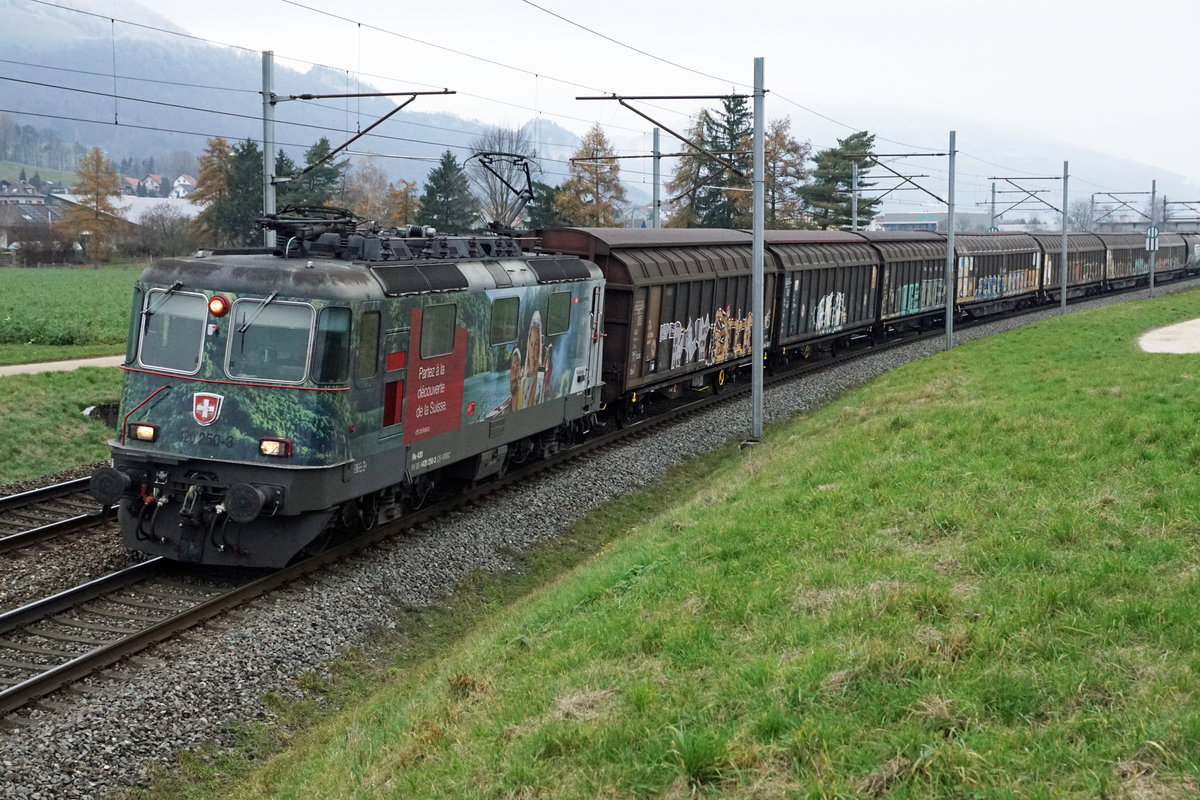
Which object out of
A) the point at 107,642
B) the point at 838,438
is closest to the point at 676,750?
the point at 107,642

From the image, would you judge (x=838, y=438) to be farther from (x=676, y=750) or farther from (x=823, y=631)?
(x=676, y=750)

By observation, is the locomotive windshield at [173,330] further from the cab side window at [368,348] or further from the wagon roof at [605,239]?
the wagon roof at [605,239]

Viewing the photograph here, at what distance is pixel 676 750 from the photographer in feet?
19.6

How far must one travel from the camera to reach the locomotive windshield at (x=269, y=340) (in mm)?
11727

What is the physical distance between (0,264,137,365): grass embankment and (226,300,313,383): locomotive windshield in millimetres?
16761

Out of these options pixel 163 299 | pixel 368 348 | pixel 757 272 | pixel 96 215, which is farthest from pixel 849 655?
pixel 96 215

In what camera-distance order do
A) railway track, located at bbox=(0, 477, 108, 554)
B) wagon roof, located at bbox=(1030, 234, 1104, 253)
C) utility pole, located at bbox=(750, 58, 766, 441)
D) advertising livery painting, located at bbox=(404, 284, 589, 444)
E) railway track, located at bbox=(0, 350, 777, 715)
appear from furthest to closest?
wagon roof, located at bbox=(1030, 234, 1104, 253), utility pole, located at bbox=(750, 58, 766, 441), advertising livery painting, located at bbox=(404, 284, 589, 444), railway track, located at bbox=(0, 477, 108, 554), railway track, located at bbox=(0, 350, 777, 715)

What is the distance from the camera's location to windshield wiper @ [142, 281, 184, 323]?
39.8 ft

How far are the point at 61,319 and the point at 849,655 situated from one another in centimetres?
3302

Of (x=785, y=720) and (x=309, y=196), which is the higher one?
(x=309, y=196)

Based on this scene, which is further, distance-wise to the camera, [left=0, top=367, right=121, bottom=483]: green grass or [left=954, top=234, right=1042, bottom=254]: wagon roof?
[left=954, top=234, right=1042, bottom=254]: wagon roof

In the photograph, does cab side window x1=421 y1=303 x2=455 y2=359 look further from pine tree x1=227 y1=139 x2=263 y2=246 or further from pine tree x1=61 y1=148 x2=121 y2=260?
pine tree x1=61 y1=148 x2=121 y2=260

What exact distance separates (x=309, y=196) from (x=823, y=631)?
54.5 m

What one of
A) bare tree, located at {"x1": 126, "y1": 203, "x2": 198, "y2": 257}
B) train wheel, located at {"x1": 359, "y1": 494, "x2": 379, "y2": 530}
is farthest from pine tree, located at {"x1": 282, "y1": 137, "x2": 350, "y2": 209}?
train wheel, located at {"x1": 359, "y1": 494, "x2": 379, "y2": 530}
